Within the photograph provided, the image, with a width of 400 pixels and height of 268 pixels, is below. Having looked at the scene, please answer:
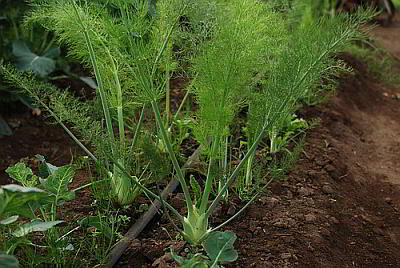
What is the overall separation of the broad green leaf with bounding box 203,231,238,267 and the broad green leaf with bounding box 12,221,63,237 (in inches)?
17.1

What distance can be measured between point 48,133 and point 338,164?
1.37 metres

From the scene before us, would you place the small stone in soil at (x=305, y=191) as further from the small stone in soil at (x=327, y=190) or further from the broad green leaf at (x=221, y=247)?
the broad green leaf at (x=221, y=247)

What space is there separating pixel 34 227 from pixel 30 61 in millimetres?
1532

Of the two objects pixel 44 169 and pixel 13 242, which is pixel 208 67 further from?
pixel 13 242

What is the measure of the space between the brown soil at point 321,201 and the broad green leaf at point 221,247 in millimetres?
155

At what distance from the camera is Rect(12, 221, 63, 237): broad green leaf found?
5.43 feet

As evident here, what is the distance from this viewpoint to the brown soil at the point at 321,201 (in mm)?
2035

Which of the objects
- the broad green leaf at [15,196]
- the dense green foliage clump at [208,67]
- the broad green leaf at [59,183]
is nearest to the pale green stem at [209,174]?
the dense green foliage clump at [208,67]

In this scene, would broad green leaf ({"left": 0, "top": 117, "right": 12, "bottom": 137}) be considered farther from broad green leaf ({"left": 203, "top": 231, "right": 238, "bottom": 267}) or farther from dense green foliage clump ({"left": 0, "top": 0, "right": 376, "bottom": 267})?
broad green leaf ({"left": 203, "top": 231, "right": 238, "bottom": 267})

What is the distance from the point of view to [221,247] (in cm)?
180

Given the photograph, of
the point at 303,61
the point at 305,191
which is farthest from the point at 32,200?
the point at 305,191

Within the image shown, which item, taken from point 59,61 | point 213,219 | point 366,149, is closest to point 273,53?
point 213,219

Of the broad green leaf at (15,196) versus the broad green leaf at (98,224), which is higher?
the broad green leaf at (15,196)

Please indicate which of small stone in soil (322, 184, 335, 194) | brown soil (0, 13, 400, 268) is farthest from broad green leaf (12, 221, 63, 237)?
small stone in soil (322, 184, 335, 194)
